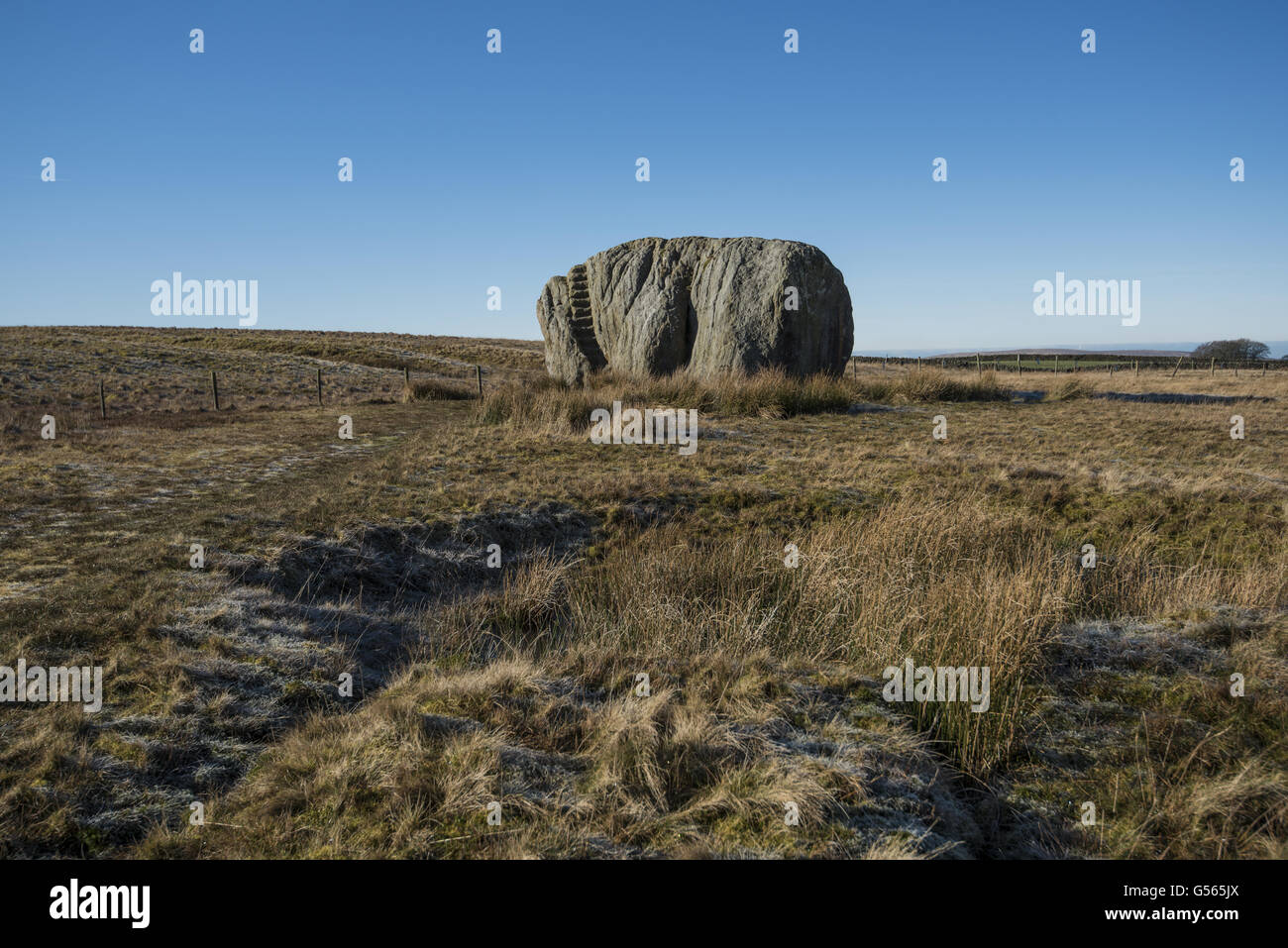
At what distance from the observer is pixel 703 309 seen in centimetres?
2112

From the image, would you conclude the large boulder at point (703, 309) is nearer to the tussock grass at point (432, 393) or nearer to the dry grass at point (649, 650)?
the tussock grass at point (432, 393)

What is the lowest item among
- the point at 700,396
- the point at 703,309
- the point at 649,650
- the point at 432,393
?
the point at 649,650

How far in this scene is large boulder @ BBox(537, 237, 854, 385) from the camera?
66.0ft

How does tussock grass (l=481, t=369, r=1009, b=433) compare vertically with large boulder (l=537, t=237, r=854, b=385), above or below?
below

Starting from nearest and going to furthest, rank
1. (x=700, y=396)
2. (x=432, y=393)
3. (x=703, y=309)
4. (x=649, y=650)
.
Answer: (x=649, y=650) → (x=700, y=396) → (x=703, y=309) → (x=432, y=393)

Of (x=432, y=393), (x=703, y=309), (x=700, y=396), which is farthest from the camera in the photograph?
(x=432, y=393)

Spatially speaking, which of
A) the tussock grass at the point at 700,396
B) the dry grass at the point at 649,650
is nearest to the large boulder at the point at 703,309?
the tussock grass at the point at 700,396

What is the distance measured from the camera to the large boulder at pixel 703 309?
2011 cm

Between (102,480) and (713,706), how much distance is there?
11.4 metres

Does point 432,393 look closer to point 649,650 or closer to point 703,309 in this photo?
point 703,309

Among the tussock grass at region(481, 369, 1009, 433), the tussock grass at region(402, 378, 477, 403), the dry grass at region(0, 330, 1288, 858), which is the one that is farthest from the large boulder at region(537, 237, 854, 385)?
the dry grass at region(0, 330, 1288, 858)

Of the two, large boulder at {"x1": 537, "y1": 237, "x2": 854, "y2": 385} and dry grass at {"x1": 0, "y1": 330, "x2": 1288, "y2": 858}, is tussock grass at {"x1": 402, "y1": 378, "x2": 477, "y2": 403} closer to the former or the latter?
large boulder at {"x1": 537, "y1": 237, "x2": 854, "y2": 385}

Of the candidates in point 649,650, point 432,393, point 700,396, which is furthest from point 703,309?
point 649,650
